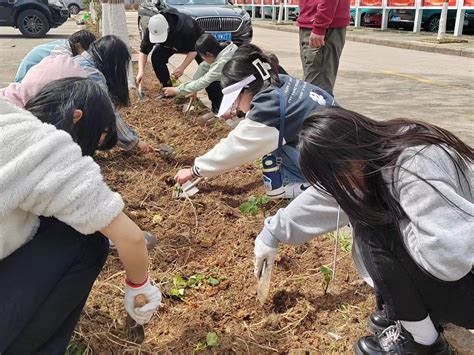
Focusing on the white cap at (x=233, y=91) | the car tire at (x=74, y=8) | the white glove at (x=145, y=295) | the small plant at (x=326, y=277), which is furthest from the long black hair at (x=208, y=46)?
the car tire at (x=74, y=8)

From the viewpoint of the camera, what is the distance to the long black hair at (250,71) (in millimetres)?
2389

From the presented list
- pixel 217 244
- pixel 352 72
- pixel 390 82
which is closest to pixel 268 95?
pixel 217 244

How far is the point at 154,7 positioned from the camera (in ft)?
28.1

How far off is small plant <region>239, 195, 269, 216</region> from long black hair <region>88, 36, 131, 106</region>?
3.02 ft

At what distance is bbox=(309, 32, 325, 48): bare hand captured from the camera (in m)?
3.91

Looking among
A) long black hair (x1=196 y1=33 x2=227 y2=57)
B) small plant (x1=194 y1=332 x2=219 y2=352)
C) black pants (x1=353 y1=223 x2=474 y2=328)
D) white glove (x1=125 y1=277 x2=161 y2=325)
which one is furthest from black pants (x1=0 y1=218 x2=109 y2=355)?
long black hair (x1=196 y1=33 x2=227 y2=57)

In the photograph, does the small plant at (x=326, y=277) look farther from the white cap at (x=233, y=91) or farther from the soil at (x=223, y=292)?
the white cap at (x=233, y=91)

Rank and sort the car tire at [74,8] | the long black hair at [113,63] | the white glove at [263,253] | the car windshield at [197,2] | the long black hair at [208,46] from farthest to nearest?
the car tire at [74,8] < the car windshield at [197,2] < the long black hair at [208,46] < the long black hair at [113,63] < the white glove at [263,253]

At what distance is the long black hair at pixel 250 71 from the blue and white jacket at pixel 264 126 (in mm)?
59

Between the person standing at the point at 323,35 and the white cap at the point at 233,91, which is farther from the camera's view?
the person standing at the point at 323,35

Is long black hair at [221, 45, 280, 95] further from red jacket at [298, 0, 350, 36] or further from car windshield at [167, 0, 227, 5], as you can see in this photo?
car windshield at [167, 0, 227, 5]

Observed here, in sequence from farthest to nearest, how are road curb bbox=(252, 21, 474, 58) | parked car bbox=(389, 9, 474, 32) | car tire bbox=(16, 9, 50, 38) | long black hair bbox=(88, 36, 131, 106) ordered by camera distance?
parked car bbox=(389, 9, 474, 32) → car tire bbox=(16, 9, 50, 38) → road curb bbox=(252, 21, 474, 58) → long black hair bbox=(88, 36, 131, 106)

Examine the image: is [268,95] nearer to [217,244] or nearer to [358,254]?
[217,244]

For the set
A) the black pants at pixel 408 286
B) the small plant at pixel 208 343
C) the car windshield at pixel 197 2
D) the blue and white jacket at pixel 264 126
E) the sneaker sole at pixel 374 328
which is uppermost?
the car windshield at pixel 197 2
